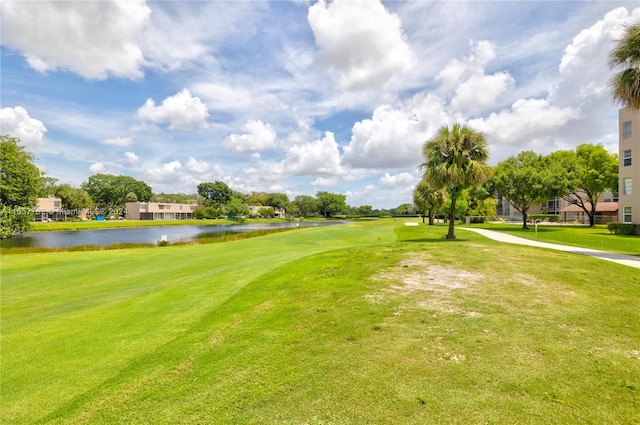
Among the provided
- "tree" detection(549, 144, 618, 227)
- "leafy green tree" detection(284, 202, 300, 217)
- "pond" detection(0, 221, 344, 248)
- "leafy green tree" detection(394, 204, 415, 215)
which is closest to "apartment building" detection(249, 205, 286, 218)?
"leafy green tree" detection(284, 202, 300, 217)

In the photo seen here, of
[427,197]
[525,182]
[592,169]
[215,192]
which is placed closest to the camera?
[525,182]

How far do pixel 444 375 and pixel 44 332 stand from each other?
28.0 feet

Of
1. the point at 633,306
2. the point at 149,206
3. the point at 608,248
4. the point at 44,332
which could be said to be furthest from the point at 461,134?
the point at 149,206

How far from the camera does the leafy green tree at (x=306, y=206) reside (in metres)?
164

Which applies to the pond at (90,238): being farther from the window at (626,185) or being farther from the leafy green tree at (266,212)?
the leafy green tree at (266,212)

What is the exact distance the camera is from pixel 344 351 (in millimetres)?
4496

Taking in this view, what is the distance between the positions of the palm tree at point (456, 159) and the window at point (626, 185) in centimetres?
1767

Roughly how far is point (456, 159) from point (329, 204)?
474 ft

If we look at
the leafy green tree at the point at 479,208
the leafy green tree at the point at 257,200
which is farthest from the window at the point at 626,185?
the leafy green tree at the point at 257,200

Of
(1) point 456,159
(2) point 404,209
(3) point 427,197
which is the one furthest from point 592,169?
(2) point 404,209

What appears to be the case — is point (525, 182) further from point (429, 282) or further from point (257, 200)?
point (257, 200)

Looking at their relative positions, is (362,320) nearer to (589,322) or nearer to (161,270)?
(589,322)

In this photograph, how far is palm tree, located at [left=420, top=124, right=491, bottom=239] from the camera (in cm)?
2178

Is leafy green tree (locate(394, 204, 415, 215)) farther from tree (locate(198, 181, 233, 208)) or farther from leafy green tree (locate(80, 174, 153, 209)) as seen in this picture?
leafy green tree (locate(80, 174, 153, 209))
